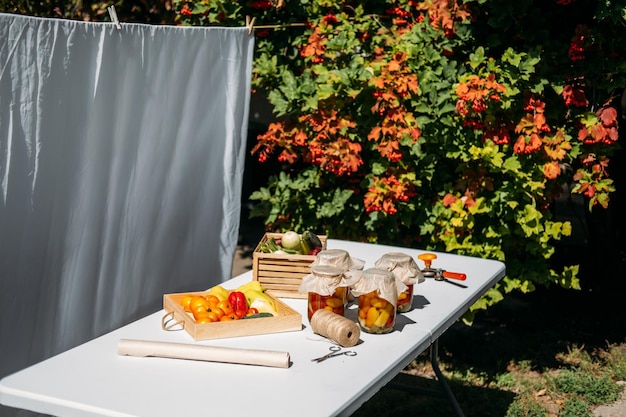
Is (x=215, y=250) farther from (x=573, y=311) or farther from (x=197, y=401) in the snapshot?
(x=573, y=311)

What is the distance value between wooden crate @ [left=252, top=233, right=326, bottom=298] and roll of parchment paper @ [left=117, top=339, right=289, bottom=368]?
2.43 feet

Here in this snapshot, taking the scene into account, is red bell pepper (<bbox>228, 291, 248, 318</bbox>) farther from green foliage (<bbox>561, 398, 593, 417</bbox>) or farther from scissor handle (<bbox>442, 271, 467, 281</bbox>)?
green foliage (<bbox>561, 398, 593, 417</bbox>)

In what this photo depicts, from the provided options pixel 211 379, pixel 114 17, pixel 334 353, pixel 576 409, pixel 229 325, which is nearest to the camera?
pixel 211 379

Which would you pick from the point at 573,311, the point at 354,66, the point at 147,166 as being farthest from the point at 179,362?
the point at 573,311

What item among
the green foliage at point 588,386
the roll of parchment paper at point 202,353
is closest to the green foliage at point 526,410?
the green foliage at point 588,386

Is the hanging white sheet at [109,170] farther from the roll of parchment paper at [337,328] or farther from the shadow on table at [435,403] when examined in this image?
the roll of parchment paper at [337,328]

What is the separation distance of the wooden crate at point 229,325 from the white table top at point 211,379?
2cm

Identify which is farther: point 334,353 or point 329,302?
point 329,302

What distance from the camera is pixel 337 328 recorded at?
8.63 ft

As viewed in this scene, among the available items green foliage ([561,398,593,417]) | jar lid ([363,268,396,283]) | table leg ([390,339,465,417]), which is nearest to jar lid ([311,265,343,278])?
jar lid ([363,268,396,283])

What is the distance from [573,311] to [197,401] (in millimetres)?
4043

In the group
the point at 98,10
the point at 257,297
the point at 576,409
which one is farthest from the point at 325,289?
the point at 98,10

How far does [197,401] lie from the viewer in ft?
7.20

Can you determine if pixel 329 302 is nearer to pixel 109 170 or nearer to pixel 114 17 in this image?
pixel 109 170
